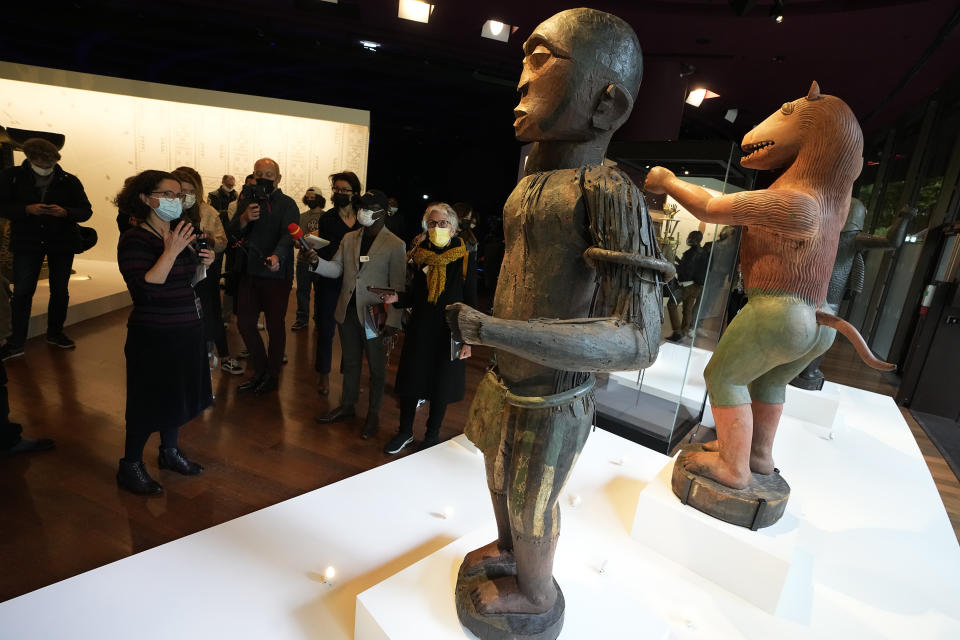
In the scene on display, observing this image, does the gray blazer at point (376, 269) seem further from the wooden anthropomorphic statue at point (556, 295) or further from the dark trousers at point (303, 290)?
the dark trousers at point (303, 290)

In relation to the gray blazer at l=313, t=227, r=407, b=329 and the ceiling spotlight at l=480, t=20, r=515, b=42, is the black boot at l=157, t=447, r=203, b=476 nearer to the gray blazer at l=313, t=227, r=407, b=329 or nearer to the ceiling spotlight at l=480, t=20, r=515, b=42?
the gray blazer at l=313, t=227, r=407, b=329

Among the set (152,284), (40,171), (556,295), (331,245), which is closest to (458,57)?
(331,245)

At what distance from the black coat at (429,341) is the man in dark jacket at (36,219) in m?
3.36

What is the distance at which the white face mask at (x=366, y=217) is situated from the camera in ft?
10.4

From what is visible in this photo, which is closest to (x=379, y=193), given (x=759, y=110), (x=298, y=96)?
(x=298, y=96)

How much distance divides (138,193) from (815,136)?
3.09 meters

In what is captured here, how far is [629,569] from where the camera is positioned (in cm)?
212

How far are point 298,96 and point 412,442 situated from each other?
22.7 feet

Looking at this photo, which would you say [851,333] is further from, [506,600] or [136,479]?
[136,479]

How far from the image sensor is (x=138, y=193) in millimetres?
2238

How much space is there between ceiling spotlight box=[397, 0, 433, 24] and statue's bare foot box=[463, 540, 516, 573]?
209 inches

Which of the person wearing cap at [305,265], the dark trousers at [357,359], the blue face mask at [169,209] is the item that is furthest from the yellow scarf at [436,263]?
the person wearing cap at [305,265]

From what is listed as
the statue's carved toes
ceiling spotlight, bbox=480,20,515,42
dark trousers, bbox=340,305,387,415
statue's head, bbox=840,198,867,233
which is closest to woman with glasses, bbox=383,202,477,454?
dark trousers, bbox=340,305,387,415

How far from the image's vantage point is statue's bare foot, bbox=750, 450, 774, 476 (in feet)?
7.91
